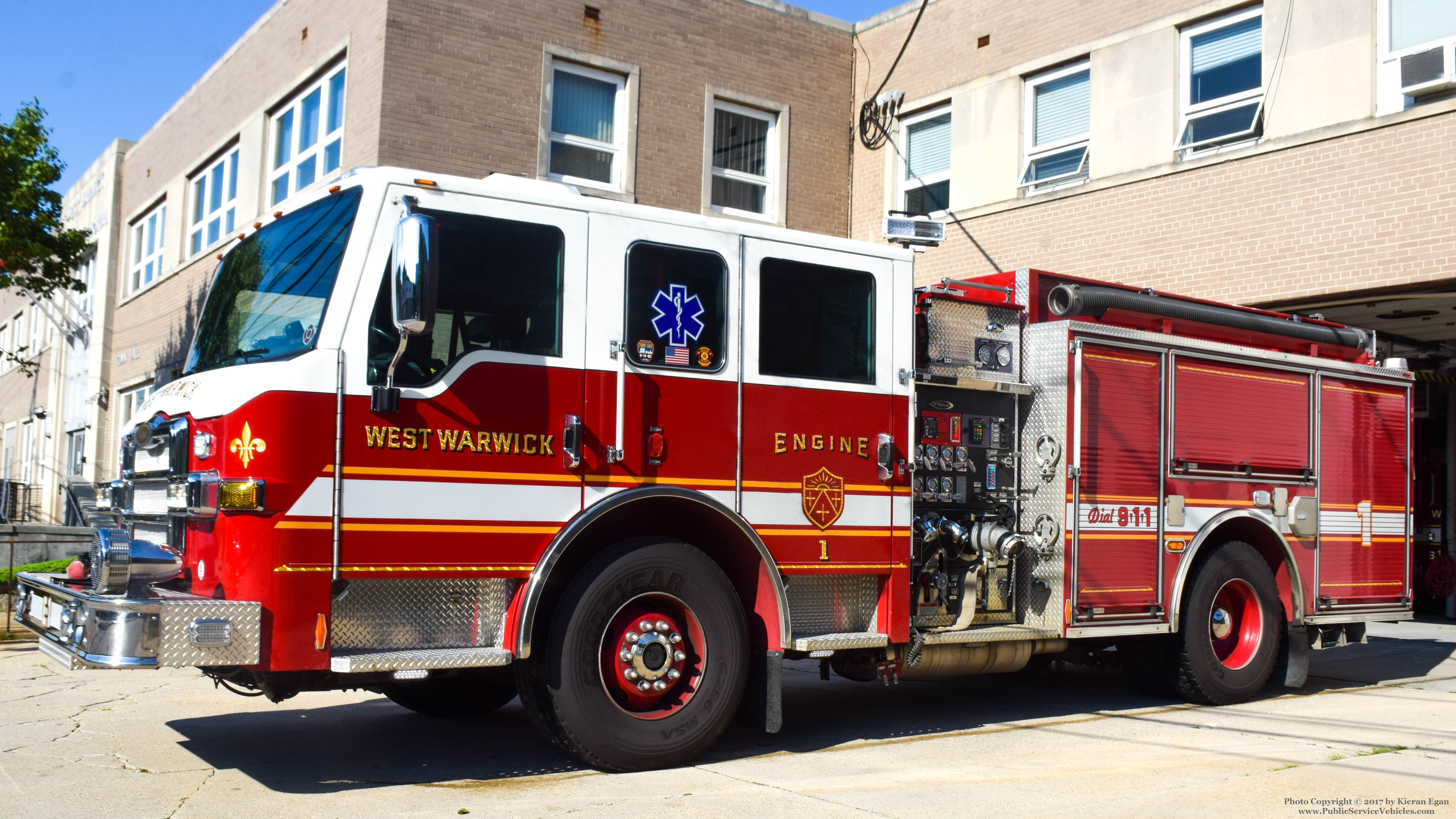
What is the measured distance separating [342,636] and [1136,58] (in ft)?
39.1

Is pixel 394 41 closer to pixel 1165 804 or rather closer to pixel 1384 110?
pixel 1384 110

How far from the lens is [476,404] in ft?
18.2

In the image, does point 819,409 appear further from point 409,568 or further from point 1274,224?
Result: point 1274,224

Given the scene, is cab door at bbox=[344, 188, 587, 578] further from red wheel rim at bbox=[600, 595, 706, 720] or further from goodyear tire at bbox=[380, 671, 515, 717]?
goodyear tire at bbox=[380, 671, 515, 717]

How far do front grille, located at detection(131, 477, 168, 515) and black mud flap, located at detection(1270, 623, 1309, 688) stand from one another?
7.39 meters

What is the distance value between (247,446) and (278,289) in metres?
0.95

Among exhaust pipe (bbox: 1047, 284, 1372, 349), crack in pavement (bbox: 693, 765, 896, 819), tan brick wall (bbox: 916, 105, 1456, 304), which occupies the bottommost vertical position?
crack in pavement (bbox: 693, 765, 896, 819)

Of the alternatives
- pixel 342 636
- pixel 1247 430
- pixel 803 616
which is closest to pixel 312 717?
pixel 342 636

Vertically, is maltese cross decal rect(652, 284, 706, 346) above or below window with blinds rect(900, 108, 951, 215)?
below

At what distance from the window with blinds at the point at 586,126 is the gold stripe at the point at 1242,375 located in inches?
325

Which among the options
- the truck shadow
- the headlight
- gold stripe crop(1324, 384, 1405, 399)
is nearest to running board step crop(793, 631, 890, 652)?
the truck shadow

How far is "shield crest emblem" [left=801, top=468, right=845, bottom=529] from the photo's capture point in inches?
257

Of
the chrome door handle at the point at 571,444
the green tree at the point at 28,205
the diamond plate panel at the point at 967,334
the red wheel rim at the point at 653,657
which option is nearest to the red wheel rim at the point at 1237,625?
the diamond plate panel at the point at 967,334

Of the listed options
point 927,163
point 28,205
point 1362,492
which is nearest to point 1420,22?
point 1362,492
